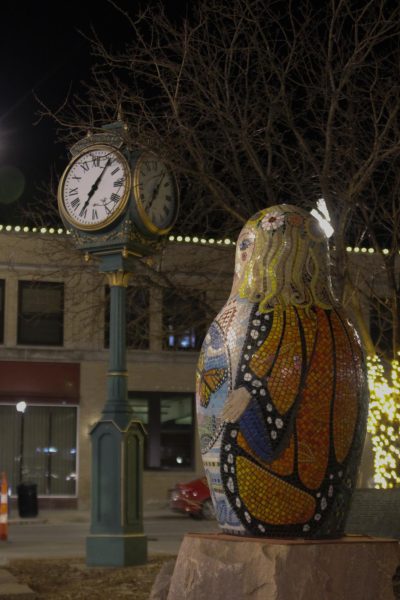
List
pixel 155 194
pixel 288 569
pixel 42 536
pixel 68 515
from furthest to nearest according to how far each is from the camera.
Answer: pixel 68 515, pixel 42 536, pixel 155 194, pixel 288 569

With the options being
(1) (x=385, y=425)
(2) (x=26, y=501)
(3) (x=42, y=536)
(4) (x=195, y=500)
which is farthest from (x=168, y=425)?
(1) (x=385, y=425)

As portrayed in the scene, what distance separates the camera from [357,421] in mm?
6770

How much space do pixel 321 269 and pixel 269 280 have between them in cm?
40

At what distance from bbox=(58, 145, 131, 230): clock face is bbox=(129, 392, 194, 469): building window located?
754 inches

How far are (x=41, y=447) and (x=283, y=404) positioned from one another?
80.2 feet

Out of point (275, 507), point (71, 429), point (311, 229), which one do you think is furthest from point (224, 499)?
point (71, 429)

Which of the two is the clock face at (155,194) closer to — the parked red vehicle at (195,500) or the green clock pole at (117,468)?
the green clock pole at (117,468)

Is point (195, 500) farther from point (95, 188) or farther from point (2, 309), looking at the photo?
point (95, 188)

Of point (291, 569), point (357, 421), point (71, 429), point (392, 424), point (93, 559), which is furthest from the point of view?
point (71, 429)

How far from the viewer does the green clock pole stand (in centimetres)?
1177

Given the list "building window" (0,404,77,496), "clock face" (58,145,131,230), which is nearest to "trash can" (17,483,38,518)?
"building window" (0,404,77,496)

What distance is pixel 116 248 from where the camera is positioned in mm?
12211

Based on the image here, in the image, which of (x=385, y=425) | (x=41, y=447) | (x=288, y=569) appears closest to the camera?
(x=288, y=569)

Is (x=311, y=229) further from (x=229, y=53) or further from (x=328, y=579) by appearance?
(x=229, y=53)
